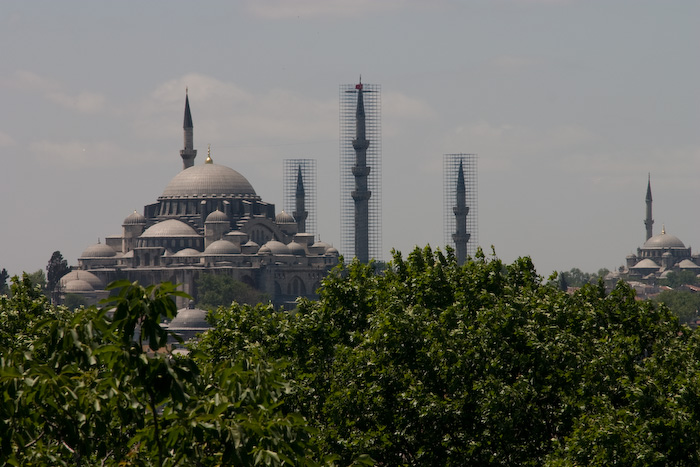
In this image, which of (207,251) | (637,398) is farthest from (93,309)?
(207,251)

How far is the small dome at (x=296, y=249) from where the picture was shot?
145 metres

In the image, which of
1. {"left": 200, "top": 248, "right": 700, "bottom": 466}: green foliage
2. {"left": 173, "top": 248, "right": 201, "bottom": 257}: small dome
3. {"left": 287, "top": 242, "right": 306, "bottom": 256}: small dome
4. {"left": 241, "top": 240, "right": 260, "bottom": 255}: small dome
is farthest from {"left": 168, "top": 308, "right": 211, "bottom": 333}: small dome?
{"left": 200, "top": 248, "right": 700, "bottom": 466}: green foliage

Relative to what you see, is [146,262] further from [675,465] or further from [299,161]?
[675,465]

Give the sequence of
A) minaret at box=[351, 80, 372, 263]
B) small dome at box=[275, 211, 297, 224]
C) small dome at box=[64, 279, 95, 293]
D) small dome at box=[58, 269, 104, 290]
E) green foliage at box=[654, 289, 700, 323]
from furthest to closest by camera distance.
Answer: small dome at box=[275, 211, 297, 224], minaret at box=[351, 80, 372, 263], green foliage at box=[654, 289, 700, 323], small dome at box=[58, 269, 104, 290], small dome at box=[64, 279, 95, 293]

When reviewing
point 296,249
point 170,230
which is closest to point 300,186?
point 296,249

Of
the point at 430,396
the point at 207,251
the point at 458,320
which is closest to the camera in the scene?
the point at 430,396

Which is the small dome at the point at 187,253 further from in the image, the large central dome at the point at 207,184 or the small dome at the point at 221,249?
the large central dome at the point at 207,184

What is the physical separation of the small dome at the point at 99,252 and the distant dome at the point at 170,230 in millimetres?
5229

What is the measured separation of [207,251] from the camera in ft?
452

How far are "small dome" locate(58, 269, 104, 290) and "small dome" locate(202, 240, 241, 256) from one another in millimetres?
12902

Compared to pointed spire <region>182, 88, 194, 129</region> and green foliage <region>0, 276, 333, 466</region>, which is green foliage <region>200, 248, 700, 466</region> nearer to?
green foliage <region>0, 276, 333, 466</region>

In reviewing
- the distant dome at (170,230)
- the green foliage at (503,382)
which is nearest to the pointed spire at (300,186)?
the distant dome at (170,230)

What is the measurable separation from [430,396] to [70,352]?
11.4 m

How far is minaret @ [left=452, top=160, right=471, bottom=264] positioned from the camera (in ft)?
523
